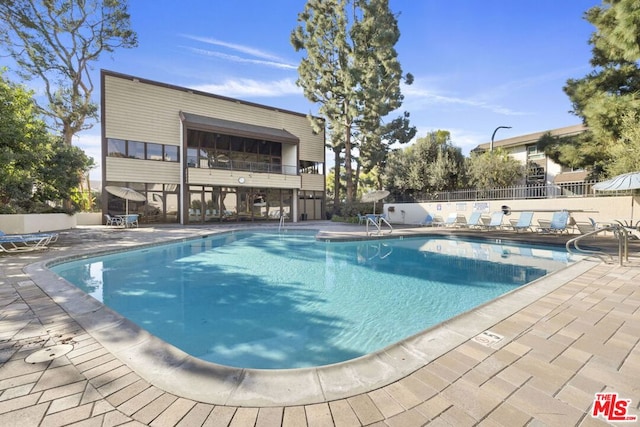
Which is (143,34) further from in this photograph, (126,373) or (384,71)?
(126,373)

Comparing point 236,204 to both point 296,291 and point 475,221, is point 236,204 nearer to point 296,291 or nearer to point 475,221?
point 475,221

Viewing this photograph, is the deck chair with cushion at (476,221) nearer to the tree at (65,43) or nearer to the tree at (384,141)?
the tree at (384,141)

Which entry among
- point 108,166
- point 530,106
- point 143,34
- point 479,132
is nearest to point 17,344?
point 108,166

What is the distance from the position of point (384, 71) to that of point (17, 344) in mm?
21628

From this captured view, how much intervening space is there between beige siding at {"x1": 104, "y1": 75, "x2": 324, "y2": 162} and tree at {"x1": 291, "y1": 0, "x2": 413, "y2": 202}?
210 inches

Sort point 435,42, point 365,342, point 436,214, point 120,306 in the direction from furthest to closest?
point 436,214 < point 435,42 < point 120,306 < point 365,342

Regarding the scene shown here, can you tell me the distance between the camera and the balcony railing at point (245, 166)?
19.3 meters

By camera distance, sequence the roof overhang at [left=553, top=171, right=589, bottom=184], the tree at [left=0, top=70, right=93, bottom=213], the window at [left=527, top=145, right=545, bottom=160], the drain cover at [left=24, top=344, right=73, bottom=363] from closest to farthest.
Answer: the drain cover at [left=24, top=344, right=73, bottom=363], the tree at [left=0, top=70, right=93, bottom=213], the roof overhang at [left=553, top=171, right=589, bottom=184], the window at [left=527, top=145, right=545, bottom=160]

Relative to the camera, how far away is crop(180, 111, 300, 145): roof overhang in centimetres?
1827

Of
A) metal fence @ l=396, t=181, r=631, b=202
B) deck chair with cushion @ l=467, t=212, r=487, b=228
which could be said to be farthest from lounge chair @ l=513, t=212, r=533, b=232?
deck chair with cushion @ l=467, t=212, r=487, b=228

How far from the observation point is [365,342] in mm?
3557

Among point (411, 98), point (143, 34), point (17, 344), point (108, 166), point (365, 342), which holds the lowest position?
point (365, 342)

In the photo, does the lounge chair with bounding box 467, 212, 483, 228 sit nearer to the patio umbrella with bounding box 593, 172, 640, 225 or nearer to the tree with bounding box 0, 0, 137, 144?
the patio umbrella with bounding box 593, 172, 640, 225

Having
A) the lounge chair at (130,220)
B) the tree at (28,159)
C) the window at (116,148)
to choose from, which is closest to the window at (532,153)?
the lounge chair at (130,220)
